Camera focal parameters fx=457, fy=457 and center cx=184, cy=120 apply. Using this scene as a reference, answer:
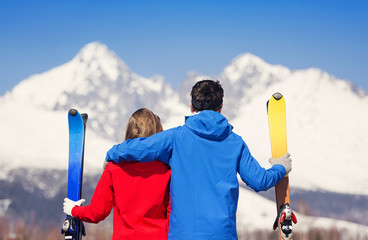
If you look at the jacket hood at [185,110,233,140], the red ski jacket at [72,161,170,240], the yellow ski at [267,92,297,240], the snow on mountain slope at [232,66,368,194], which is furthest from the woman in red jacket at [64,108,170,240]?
the snow on mountain slope at [232,66,368,194]

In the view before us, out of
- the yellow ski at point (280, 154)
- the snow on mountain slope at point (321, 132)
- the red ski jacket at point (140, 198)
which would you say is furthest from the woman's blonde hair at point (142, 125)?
the snow on mountain slope at point (321, 132)

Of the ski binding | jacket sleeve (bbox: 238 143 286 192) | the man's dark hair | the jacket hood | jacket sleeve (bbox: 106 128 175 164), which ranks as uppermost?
the man's dark hair

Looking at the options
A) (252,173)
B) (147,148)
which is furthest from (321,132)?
(147,148)

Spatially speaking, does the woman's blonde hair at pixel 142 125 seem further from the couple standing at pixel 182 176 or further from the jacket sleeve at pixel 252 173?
the jacket sleeve at pixel 252 173

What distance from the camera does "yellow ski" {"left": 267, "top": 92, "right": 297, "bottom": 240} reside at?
178 inches

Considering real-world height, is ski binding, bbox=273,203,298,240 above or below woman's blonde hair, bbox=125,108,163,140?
below

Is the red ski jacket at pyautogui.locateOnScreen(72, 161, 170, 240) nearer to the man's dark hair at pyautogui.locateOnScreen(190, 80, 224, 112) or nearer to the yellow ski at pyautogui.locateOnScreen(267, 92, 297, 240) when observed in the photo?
the man's dark hair at pyautogui.locateOnScreen(190, 80, 224, 112)

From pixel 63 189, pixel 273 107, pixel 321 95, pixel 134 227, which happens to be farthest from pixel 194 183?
pixel 321 95

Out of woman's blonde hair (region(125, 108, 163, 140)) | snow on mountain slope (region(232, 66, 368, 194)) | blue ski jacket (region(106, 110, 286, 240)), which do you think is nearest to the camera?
blue ski jacket (region(106, 110, 286, 240))

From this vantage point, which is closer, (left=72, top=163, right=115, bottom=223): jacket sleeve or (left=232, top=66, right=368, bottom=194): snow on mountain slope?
(left=72, top=163, right=115, bottom=223): jacket sleeve

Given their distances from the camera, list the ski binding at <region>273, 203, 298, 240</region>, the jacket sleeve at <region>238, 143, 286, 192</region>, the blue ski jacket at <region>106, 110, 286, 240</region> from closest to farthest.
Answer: the blue ski jacket at <region>106, 110, 286, 240</region> < the jacket sleeve at <region>238, 143, 286, 192</region> < the ski binding at <region>273, 203, 298, 240</region>

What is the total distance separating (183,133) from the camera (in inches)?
135

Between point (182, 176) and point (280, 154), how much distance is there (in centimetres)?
157

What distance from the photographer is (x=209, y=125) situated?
338 centimetres
